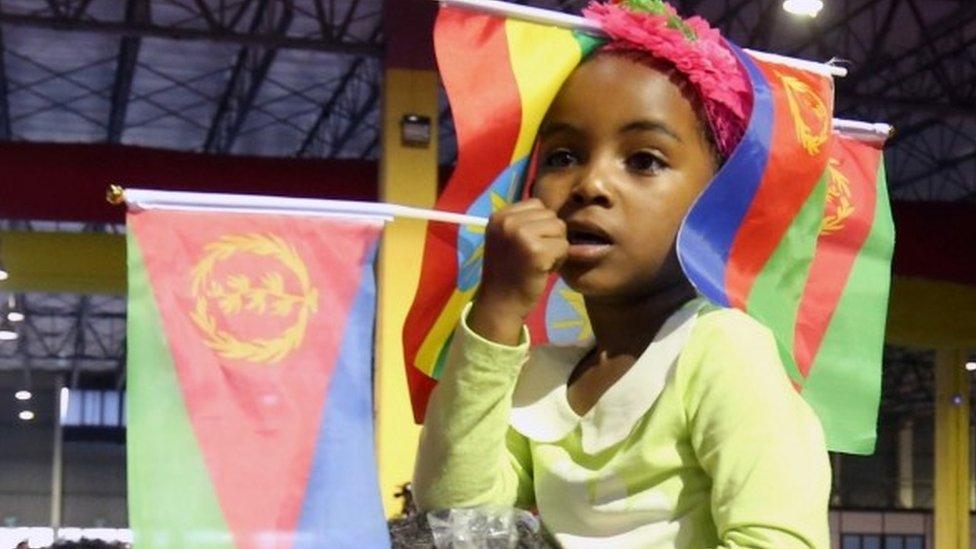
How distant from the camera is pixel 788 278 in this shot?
142cm

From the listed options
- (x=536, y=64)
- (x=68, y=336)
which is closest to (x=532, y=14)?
(x=536, y=64)

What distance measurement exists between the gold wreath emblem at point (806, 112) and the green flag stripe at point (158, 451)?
55cm

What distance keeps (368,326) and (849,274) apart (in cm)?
51

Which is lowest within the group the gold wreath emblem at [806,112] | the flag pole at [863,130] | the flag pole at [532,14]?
the gold wreath emblem at [806,112]

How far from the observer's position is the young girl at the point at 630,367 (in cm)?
120

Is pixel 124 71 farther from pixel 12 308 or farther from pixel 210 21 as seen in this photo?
pixel 12 308

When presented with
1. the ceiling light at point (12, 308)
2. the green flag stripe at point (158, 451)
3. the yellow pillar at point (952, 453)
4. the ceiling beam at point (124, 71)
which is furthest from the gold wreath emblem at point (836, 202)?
the ceiling light at point (12, 308)

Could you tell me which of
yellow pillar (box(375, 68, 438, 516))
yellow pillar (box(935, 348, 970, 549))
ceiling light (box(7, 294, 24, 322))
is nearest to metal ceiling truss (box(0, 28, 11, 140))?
ceiling light (box(7, 294, 24, 322))

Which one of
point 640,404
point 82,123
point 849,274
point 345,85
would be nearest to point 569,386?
point 640,404

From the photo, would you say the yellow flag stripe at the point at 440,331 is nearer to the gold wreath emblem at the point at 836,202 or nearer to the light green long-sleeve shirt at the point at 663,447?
the light green long-sleeve shirt at the point at 663,447

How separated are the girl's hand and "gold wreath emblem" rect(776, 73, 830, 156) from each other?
10.3 inches

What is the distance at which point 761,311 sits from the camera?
138 cm

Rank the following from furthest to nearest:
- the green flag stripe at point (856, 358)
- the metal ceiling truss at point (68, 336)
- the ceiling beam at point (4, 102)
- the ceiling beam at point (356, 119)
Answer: the metal ceiling truss at point (68, 336) → the ceiling beam at point (356, 119) → the ceiling beam at point (4, 102) → the green flag stripe at point (856, 358)

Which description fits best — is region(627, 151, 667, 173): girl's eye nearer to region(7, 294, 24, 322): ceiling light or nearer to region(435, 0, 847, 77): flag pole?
region(435, 0, 847, 77): flag pole
